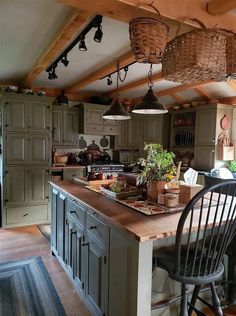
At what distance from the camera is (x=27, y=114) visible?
437 cm

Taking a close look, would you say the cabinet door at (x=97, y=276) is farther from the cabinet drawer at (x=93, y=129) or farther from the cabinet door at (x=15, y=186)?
the cabinet drawer at (x=93, y=129)

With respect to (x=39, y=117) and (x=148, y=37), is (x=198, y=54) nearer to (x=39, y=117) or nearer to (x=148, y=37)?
(x=148, y=37)

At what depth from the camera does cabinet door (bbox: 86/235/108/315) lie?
1.84 meters

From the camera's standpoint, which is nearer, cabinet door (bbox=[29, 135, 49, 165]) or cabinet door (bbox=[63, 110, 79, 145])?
cabinet door (bbox=[29, 135, 49, 165])

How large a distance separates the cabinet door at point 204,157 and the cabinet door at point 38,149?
3074mm

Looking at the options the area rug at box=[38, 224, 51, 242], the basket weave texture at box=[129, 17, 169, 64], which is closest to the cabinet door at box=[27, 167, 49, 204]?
the area rug at box=[38, 224, 51, 242]

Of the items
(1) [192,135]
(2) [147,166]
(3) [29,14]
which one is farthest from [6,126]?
(1) [192,135]

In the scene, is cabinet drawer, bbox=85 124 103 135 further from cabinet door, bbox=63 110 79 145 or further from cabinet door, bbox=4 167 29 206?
cabinet door, bbox=4 167 29 206

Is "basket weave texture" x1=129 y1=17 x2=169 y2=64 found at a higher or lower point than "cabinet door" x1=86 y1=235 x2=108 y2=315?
higher

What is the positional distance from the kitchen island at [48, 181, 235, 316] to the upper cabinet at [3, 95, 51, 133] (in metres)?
2.09

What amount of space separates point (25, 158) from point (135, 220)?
3.24 metres

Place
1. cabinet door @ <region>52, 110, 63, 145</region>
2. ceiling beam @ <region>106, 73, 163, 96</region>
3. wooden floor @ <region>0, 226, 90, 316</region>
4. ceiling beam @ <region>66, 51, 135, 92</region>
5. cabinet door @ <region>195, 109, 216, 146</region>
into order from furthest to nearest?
cabinet door @ <region>195, 109, 216, 146</region>, cabinet door @ <region>52, 110, 63, 145</region>, ceiling beam @ <region>106, 73, 163, 96</region>, ceiling beam @ <region>66, 51, 135, 92</region>, wooden floor @ <region>0, 226, 90, 316</region>

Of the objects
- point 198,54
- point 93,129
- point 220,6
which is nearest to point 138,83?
point 93,129

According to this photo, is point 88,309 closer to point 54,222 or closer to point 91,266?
point 91,266
